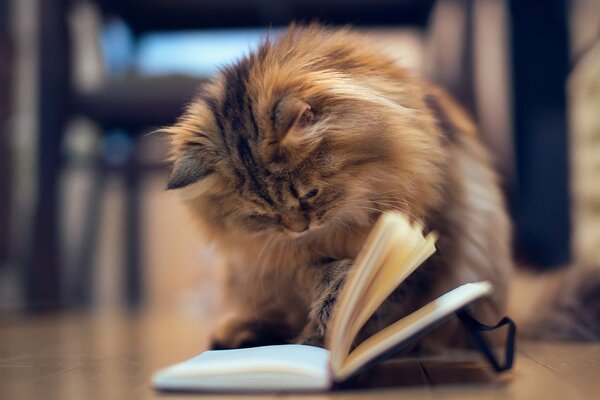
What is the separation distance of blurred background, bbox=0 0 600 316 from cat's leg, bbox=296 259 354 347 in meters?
0.93

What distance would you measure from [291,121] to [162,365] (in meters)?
0.61

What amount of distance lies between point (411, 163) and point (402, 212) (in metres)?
0.11

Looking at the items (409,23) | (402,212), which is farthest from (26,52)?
(402,212)

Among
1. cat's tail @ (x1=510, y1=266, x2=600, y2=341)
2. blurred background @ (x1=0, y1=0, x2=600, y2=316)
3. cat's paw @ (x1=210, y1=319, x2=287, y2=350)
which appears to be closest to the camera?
cat's paw @ (x1=210, y1=319, x2=287, y2=350)

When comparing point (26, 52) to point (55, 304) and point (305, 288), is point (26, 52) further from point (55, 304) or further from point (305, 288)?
point (305, 288)

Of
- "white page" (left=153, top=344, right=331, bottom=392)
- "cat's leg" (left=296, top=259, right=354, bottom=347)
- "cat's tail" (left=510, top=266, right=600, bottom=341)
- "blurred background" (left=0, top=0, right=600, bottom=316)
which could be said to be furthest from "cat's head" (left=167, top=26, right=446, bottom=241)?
"blurred background" (left=0, top=0, right=600, bottom=316)

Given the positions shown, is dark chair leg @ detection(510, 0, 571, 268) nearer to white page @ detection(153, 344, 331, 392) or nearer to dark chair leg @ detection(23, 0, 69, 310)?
white page @ detection(153, 344, 331, 392)

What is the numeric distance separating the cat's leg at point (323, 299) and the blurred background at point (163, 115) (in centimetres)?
93

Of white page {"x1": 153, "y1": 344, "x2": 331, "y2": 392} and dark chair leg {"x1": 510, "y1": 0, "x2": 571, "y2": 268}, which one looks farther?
dark chair leg {"x1": 510, "y1": 0, "x2": 571, "y2": 268}

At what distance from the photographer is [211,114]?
4.47 ft

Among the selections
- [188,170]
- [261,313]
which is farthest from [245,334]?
[188,170]

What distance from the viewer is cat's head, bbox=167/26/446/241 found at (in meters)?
1.26

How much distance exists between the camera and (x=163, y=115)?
2799 millimetres

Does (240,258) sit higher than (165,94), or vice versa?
(165,94)
